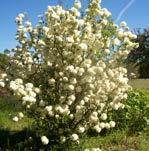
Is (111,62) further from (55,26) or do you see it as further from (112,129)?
(112,129)

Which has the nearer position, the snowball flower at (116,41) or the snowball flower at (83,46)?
the snowball flower at (83,46)

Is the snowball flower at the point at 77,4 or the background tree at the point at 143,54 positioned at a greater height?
the background tree at the point at 143,54

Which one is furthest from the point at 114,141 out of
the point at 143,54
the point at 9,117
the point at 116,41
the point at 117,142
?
the point at 143,54

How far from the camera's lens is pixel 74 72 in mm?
9242

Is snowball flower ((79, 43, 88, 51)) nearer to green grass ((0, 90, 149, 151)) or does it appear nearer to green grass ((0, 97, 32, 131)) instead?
green grass ((0, 90, 149, 151))

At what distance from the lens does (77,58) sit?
31.4 ft

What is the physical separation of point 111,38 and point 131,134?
3.48m

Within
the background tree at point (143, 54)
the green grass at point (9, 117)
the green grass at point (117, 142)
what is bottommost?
the green grass at point (117, 142)

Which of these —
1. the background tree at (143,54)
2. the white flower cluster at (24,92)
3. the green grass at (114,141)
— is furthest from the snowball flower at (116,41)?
the background tree at (143,54)

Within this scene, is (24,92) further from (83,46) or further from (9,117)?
(9,117)

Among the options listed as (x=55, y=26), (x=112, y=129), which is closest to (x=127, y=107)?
(x=112, y=129)

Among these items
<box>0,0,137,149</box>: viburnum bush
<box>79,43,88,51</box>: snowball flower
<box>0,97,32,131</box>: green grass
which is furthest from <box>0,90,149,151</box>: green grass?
<box>79,43,88,51</box>: snowball flower

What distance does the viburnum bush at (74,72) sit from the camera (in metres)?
9.45

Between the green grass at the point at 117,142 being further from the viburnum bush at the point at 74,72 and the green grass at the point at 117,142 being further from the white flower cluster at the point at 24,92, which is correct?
the white flower cluster at the point at 24,92
